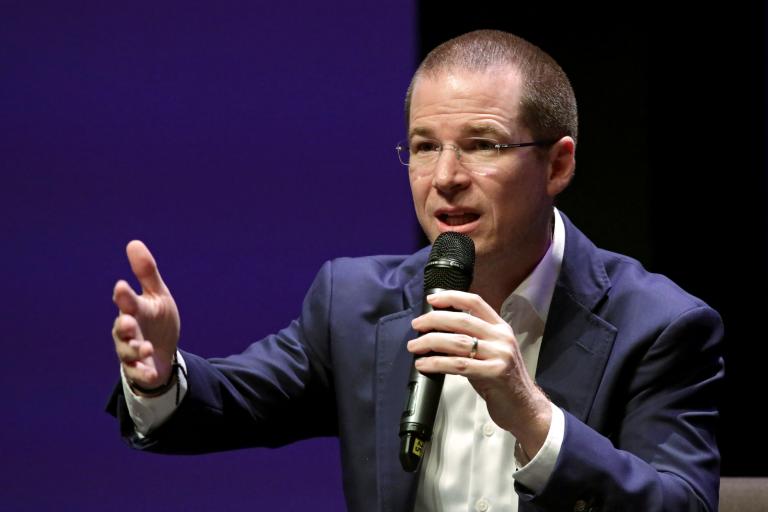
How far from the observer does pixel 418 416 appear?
5.11 feet

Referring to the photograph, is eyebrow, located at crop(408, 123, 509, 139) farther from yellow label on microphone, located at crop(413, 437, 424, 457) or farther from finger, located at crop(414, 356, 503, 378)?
yellow label on microphone, located at crop(413, 437, 424, 457)

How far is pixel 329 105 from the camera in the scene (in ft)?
9.81

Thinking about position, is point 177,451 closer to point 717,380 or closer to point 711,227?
point 717,380

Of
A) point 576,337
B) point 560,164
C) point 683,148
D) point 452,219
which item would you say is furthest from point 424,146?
point 683,148

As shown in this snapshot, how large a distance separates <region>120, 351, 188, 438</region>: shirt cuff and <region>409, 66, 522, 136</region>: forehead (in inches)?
23.1

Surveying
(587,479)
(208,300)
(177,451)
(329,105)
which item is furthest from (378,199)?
(587,479)

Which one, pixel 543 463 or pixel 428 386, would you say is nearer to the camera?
pixel 428 386

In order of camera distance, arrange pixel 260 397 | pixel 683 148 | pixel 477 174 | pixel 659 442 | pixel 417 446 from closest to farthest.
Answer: pixel 417 446 → pixel 659 442 → pixel 477 174 → pixel 260 397 → pixel 683 148

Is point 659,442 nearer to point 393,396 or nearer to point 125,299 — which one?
point 393,396

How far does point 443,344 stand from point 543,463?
0.28 metres

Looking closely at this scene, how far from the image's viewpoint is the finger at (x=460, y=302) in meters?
1.57

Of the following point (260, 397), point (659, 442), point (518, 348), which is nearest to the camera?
point (518, 348)

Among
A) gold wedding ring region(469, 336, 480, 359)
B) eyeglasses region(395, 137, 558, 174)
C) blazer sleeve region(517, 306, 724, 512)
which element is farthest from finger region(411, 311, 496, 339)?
eyeglasses region(395, 137, 558, 174)

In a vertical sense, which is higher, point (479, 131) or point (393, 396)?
point (479, 131)
